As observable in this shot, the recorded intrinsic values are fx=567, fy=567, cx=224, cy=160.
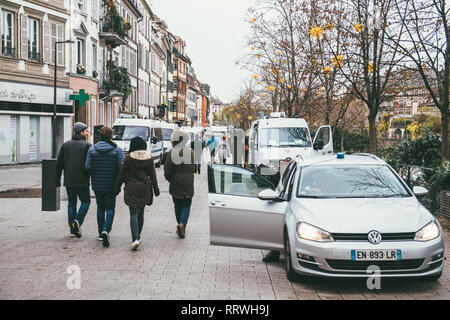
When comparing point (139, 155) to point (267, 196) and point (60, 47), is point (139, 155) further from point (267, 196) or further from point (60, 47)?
point (60, 47)

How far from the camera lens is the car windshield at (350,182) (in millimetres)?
7336

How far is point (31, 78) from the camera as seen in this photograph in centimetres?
2883

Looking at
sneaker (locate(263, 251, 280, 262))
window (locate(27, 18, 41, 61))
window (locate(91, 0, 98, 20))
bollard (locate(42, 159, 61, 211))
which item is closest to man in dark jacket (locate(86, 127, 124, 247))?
sneaker (locate(263, 251, 280, 262))

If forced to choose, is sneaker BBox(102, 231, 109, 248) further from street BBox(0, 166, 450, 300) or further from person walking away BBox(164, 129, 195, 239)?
person walking away BBox(164, 129, 195, 239)

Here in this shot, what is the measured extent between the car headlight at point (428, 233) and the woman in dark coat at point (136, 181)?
158 inches

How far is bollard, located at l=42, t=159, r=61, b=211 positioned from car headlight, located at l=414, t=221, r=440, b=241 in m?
7.62

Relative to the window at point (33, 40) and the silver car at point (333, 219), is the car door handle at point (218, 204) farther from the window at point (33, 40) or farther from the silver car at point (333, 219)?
the window at point (33, 40)

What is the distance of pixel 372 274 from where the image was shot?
6188 millimetres

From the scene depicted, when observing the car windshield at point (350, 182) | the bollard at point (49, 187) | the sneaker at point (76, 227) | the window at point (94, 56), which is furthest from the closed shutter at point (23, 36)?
the car windshield at point (350, 182)

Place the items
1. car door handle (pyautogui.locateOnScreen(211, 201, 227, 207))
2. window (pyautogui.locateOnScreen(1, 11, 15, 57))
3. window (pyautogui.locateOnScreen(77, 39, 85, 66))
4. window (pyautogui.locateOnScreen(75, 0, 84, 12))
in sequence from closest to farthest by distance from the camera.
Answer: car door handle (pyautogui.locateOnScreen(211, 201, 227, 207)) < window (pyautogui.locateOnScreen(1, 11, 15, 57)) < window (pyautogui.locateOnScreen(75, 0, 84, 12)) < window (pyautogui.locateOnScreen(77, 39, 85, 66))

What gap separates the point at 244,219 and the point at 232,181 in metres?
0.70

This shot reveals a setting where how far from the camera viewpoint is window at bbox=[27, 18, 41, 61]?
2892cm

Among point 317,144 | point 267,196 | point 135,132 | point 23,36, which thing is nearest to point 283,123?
point 317,144
